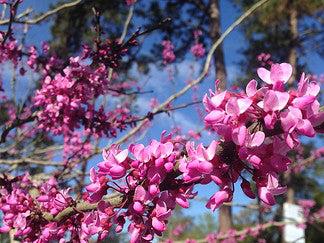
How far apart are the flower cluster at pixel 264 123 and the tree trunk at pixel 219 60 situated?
8.90 m

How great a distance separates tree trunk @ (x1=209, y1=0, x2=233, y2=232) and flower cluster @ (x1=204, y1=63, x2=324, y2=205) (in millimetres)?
8899

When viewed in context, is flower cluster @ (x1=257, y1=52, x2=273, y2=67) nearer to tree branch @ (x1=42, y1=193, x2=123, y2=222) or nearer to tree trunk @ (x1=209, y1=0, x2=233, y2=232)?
tree branch @ (x1=42, y1=193, x2=123, y2=222)

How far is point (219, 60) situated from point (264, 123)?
1025cm

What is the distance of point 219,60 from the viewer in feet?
37.3

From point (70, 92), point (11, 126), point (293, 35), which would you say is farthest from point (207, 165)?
point (293, 35)

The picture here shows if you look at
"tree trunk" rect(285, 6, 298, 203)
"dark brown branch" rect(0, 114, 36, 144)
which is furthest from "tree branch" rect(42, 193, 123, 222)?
"tree trunk" rect(285, 6, 298, 203)

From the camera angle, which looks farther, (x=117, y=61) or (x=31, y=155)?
(x=31, y=155)

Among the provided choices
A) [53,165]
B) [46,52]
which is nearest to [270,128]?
[46,52]

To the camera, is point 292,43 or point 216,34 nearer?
point 216,34

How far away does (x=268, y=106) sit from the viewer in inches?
49.6

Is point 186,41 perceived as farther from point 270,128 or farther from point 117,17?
point 270,128

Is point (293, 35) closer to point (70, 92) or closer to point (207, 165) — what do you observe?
point (70, 92)

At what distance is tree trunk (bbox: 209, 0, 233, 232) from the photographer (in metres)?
10.1

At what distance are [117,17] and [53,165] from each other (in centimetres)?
957
